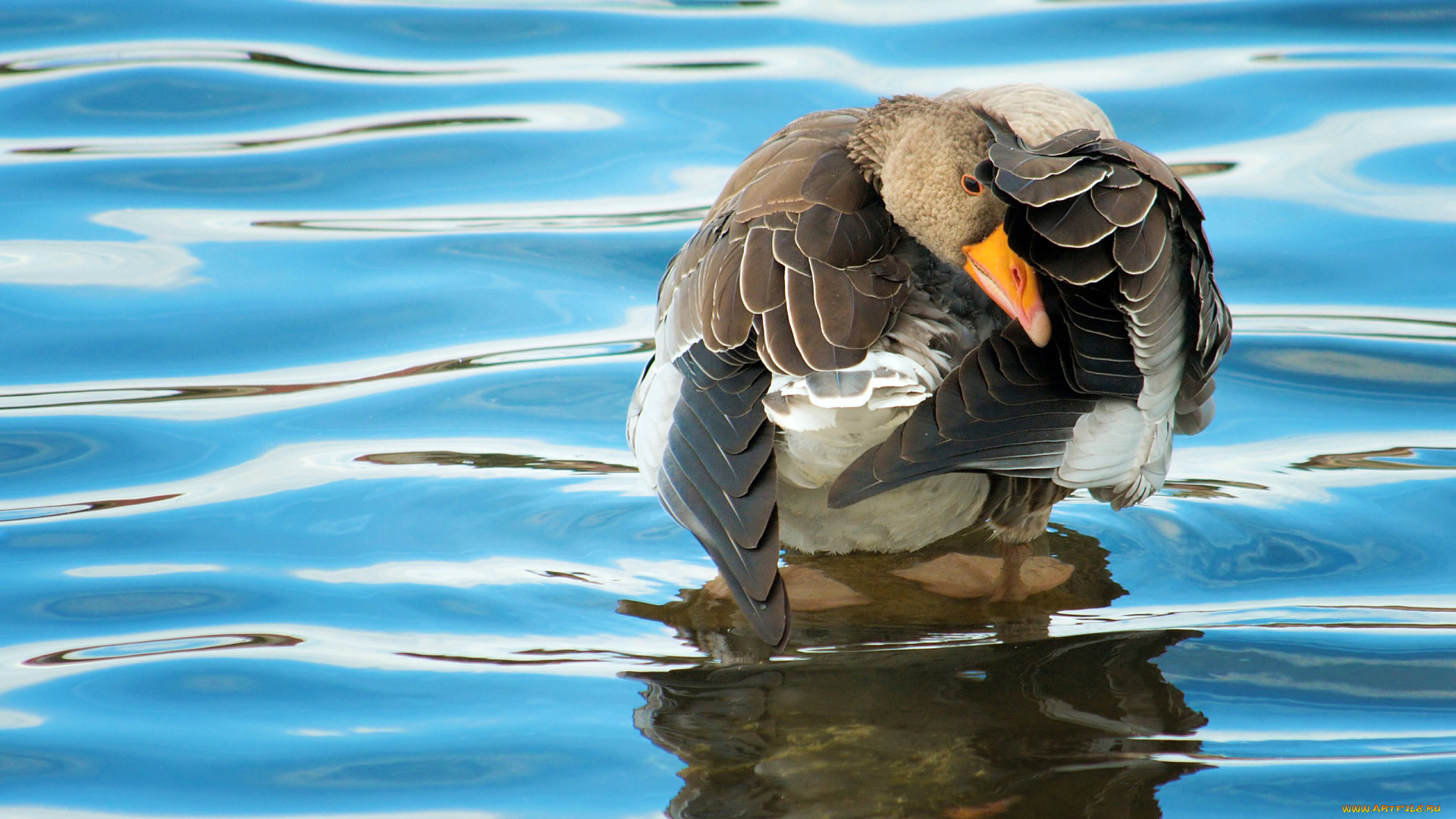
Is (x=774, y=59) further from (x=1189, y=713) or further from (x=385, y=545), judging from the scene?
(x=1189, y=713)

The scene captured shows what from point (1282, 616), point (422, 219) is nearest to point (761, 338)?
point (1282, 616)

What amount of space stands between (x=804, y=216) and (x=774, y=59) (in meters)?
6.89

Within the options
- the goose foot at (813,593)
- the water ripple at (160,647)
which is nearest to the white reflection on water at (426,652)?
the water ripple at (160,647)

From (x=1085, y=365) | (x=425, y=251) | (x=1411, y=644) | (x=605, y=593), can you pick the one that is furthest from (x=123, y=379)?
(x=1411, y=644)

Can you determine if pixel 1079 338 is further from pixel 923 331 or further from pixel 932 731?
pixel 932 731

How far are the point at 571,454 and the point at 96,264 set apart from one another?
3600 mm

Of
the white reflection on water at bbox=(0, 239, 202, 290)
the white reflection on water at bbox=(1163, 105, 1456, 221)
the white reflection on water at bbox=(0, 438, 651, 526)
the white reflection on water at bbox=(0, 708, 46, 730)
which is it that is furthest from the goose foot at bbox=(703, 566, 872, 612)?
the white reflection on water at bbox=(1163, 105, 1456, 221)

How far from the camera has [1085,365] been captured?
13.1 ft

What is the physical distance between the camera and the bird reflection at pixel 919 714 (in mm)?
3482

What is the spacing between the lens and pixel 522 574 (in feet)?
15.9

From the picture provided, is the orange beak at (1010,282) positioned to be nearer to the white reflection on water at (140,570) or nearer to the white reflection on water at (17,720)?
the white reflection on water at (140,570)

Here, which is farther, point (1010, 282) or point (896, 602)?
point (896, 602)

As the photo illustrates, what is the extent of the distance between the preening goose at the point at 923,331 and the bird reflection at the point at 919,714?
1.03 feet

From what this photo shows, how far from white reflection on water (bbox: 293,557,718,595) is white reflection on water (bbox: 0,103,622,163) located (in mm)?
5405
